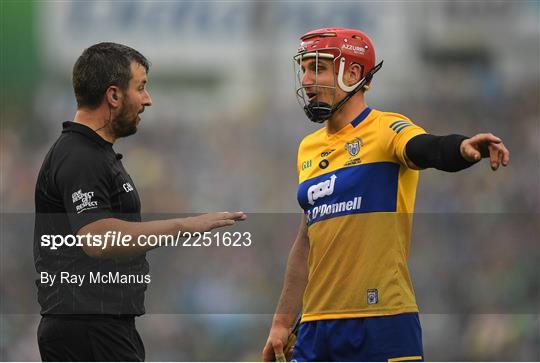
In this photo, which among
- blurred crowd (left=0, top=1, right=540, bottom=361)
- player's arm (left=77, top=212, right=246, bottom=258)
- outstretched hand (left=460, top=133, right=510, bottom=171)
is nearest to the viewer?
outstretched hand (left=460, top=133, right=510, bottom=171)

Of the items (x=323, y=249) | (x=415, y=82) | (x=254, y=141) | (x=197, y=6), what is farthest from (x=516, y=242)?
(x=323, y=249)

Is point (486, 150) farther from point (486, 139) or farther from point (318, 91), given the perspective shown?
point (318, 91)

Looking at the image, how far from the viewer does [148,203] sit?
37.6ft

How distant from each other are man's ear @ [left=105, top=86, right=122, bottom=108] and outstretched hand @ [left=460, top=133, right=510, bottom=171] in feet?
4.72

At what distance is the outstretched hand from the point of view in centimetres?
345

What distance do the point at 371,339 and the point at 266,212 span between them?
7100mm

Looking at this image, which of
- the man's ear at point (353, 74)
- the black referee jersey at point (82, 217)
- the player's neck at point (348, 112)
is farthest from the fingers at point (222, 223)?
the man's ear at point (353, 74)

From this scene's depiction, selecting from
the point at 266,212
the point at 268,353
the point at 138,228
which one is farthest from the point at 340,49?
the point at 266,212

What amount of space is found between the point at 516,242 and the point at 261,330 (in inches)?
121

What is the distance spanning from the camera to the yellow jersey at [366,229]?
4102 millimetres

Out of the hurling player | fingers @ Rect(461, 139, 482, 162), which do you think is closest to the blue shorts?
the hurling player

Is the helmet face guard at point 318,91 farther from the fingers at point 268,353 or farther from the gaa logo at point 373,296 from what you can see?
the fingers at point 268,353

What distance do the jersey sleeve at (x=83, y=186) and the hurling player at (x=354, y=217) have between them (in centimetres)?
97

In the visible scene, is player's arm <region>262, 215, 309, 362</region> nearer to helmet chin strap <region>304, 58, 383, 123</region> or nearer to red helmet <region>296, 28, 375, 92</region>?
helmet chin strap <region>304, 58, 383, 123</region>
